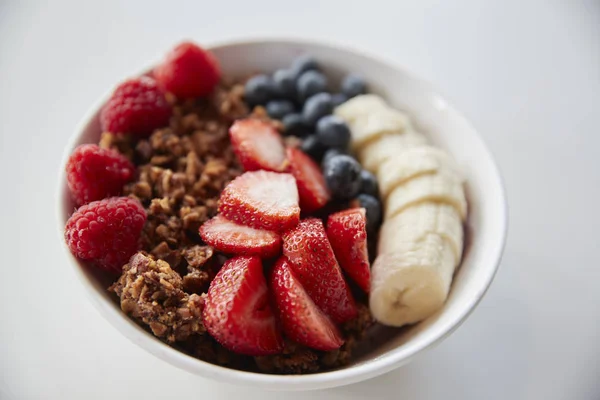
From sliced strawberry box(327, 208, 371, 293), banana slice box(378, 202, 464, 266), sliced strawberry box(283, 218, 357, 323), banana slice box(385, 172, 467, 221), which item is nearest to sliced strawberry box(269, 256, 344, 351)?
sliced strawberry box(283, 218, 357, 323)

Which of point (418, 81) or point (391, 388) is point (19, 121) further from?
point (391, 388)

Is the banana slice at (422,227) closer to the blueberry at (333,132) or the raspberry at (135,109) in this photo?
the blueberry at (333,132)

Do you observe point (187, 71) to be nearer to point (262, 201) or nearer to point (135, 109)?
point (135, 109)

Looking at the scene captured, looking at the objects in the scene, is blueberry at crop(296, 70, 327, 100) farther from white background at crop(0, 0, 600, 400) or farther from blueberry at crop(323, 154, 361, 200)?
white background at crop(0, 0, 600, 400)

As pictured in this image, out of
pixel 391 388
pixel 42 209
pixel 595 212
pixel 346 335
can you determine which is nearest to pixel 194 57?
pixel 42 209

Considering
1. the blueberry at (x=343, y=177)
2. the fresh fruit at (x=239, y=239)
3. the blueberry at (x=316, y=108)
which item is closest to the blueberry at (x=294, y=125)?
→ the blueberry at (x=316, y=108)
